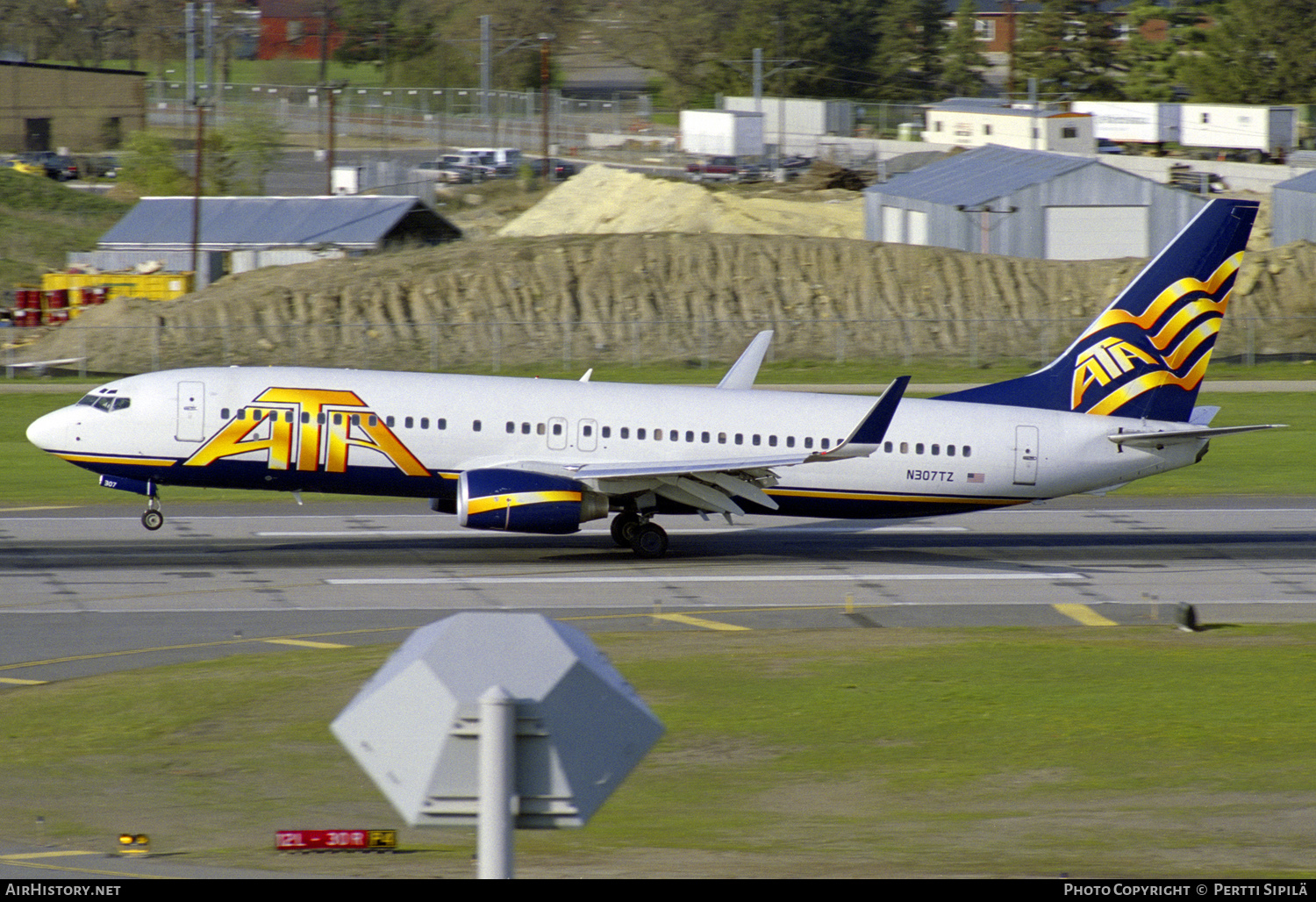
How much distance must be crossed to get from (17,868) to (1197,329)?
95.8ft

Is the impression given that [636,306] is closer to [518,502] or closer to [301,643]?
[518,502]

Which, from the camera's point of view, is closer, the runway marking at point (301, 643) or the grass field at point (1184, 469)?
the runway marking at point (301, 643)

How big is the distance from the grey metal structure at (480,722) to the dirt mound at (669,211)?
80.2 metres

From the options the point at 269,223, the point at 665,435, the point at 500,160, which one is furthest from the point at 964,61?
the point at 665,435

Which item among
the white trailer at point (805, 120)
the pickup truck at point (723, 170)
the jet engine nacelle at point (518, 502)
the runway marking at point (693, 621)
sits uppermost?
the white trailer at point (805, 120)

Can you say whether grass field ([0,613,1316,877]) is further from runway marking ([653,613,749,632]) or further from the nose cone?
the nose cone

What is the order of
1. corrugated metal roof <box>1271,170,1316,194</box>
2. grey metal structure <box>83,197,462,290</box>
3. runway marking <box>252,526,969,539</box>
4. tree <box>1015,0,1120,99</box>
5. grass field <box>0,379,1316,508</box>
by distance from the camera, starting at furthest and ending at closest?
tree <box>1015,0,1120,99</box>
corrugated metal roof <box>1271,170,1316,194</box>
grey metal structure <box>83,197,462,290</box>
grass field <box>0,379,1316,508</box>
runway marking <box>252,526,969,539</box>

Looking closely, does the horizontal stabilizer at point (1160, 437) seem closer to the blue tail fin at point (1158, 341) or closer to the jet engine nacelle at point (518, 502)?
the blue tail fin at point (1158, 341)

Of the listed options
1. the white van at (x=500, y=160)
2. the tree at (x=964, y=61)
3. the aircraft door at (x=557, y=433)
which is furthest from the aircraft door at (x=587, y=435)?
the tree at (x=964, y=61)

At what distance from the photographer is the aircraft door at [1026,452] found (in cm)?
3325

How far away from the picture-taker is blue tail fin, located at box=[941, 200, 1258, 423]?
34219 millimetres

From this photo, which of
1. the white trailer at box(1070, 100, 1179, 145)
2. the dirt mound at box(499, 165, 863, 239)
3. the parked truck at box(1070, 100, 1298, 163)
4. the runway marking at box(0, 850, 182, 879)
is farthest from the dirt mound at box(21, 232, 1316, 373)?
the runway marking at box(0, 850, 182, 879)

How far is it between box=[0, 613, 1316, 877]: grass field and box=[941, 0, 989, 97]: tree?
6052 inches
